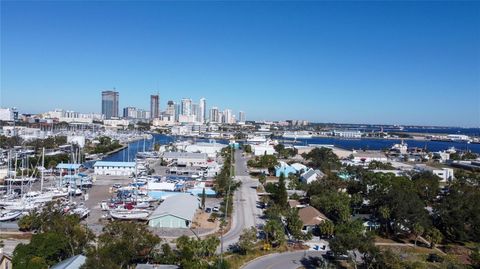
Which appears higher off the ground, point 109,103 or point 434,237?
point 109,103

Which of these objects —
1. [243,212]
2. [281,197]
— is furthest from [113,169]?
[281,197]

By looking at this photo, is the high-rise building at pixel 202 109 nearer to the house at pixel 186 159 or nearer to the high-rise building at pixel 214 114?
the high-rise building at pixel 214 114

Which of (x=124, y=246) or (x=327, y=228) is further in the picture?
(x=327, y=228)

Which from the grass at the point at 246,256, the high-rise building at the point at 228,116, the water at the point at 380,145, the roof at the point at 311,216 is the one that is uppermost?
the high-rise building at the point at 228,116

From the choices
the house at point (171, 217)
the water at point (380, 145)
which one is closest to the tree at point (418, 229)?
the house at point (171, 217)

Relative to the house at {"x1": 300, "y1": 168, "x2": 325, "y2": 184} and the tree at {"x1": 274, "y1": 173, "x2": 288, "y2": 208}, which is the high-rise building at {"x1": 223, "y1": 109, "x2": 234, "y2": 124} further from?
the tree at {"x1": 274, "y1": 173, "x2": 288, "y2": 208}

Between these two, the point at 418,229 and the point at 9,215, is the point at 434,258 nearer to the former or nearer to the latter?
the point at 418,229
